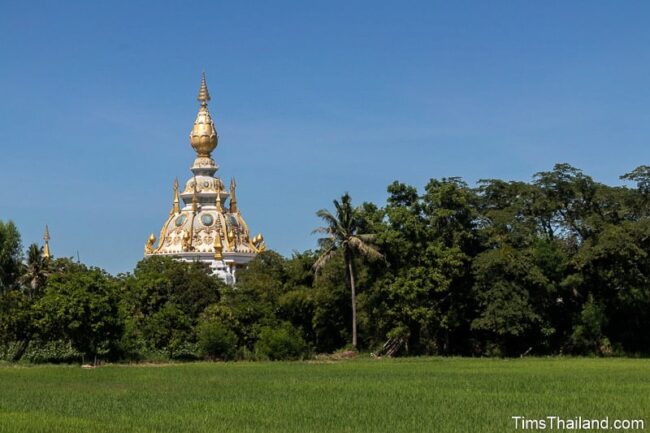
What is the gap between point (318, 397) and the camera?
30.8 metres

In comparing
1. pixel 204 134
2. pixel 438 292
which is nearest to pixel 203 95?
pixel 204 134

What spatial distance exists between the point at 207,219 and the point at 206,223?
1.71 feet

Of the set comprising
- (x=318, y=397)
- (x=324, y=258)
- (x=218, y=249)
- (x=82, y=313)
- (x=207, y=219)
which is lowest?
(x=318, y=397)

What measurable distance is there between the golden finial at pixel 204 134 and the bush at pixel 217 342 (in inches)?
1935

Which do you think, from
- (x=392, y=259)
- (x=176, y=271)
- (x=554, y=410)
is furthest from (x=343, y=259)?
(x=554, y=410)

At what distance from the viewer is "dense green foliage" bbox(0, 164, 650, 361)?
53.2m

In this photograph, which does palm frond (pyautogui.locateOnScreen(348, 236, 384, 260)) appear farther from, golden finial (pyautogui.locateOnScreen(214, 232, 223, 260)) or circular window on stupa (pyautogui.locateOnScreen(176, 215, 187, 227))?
circular window on stupa (pyautogui.locateOnScreen(176, 215, 187, 227))

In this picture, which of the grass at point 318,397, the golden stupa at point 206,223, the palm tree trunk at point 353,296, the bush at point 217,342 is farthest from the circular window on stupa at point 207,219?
the grass at point 318,397

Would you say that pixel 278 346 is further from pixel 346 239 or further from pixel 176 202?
pixel 176 202

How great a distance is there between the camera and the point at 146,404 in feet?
96.5

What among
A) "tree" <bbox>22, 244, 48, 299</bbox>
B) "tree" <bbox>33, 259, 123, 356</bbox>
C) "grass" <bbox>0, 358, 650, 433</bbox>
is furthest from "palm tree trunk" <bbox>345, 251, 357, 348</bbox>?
"tree" <bbox>22, 244, 48, 299</bbox>

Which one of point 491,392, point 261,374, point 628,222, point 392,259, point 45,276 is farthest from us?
point 45,276

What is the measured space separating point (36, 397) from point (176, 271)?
32.1 metres

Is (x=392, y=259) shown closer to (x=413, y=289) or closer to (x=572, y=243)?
(x=413, y=289)
